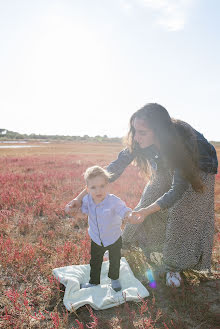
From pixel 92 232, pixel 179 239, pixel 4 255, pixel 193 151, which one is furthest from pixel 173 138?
pixel 4 255

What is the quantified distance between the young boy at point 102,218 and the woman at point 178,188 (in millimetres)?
193

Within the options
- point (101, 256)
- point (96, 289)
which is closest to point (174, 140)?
point (101, 256)

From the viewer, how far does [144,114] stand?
2.70 metres

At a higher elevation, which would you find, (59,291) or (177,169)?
(177,169)

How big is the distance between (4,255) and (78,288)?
127cm

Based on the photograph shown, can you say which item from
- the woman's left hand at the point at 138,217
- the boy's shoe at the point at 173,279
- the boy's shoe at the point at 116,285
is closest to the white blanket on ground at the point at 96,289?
the boy's shoe at the point at 116,285

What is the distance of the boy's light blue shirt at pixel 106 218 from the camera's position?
8.80ft

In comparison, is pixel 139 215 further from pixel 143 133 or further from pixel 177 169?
pixel 143 133

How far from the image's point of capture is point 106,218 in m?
2.69

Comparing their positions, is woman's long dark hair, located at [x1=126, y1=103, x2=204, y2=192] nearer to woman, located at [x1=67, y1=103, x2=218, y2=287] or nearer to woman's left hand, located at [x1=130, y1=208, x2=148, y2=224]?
woman, located at [x1=67, y1=103, x2=218, y2=287]

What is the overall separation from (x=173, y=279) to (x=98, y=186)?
139 cm

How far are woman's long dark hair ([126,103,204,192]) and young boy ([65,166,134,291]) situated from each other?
0.71 m

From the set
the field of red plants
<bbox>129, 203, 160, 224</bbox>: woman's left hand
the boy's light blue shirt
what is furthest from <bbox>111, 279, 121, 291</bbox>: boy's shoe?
<bbox>129, 203, 160, 224</bbox>: woman's left hand

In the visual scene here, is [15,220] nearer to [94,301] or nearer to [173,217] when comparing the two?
[94,301]
